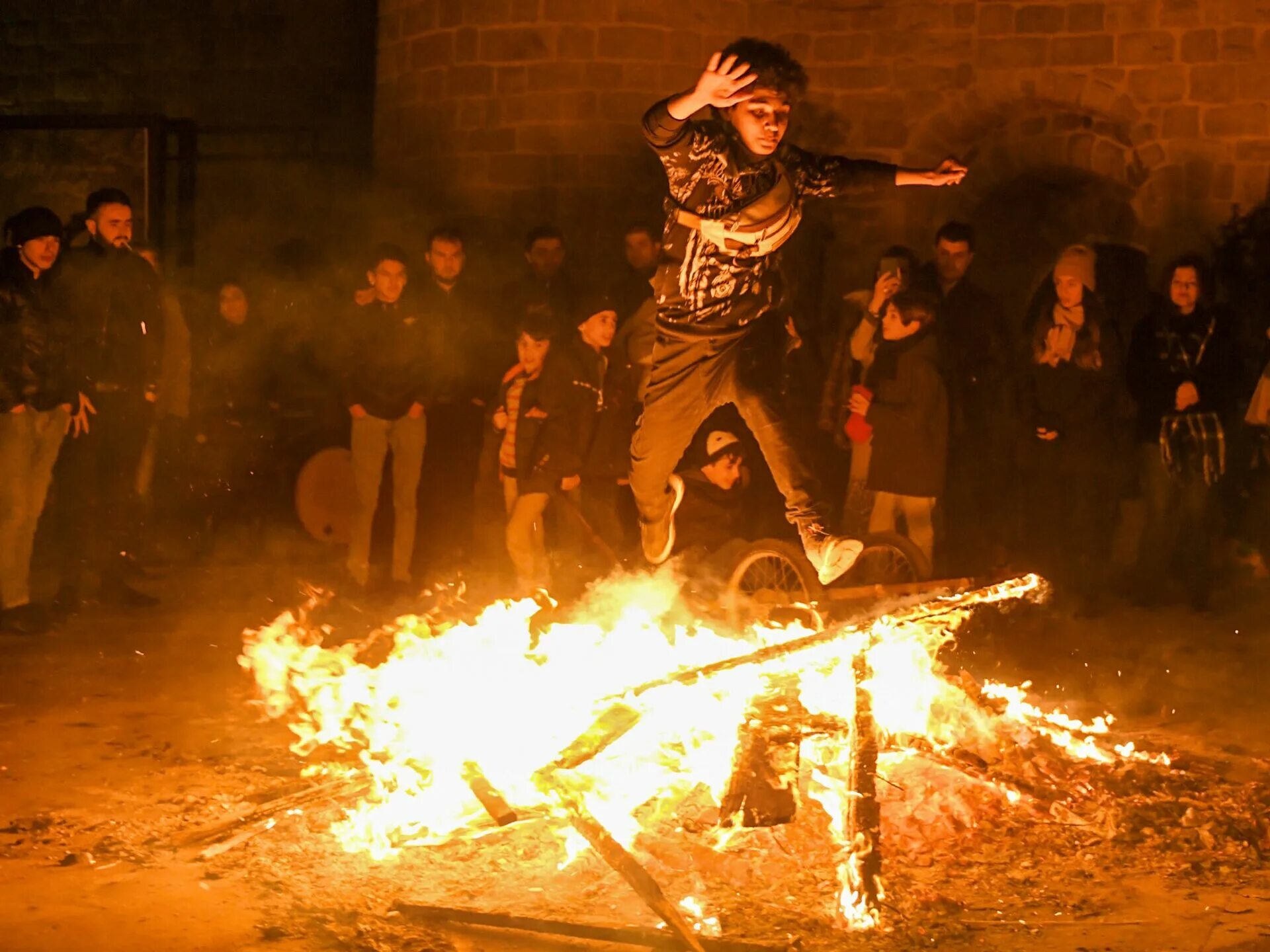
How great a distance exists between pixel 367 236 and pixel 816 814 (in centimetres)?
825

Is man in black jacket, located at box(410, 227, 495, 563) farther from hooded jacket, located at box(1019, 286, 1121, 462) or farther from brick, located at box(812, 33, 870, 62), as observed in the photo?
brick, located at box(812, 33, 870, 62)

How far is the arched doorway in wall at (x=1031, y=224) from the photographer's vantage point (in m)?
11.8

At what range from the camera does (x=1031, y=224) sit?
11.9 meters

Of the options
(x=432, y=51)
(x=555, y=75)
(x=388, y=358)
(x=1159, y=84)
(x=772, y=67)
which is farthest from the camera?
(x=432, y=51)

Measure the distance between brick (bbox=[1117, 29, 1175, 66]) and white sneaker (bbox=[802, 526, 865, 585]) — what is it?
6.44m

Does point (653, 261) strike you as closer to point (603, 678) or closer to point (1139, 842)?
point (603, 678)

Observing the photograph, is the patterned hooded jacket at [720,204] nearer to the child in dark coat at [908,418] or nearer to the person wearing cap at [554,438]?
the child in dark coat at [908,418]

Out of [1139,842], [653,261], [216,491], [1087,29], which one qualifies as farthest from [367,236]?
[1139,842]

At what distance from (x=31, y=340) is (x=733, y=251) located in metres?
4.20

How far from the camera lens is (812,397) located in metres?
10.1

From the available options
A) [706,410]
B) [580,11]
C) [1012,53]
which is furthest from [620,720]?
[1012,53]

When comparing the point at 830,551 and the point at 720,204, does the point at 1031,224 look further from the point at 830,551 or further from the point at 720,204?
the point at 720,204

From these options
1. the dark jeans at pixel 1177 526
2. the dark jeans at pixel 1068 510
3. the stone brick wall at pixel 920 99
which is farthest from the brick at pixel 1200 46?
the dark jeans at pixel 1068 510

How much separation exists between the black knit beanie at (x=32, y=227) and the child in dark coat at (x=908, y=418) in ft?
13.8
